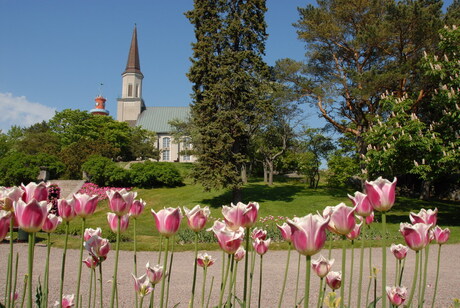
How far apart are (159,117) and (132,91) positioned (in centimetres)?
872

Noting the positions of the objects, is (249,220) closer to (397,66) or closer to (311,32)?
(397,66)

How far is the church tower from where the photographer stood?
217 ft

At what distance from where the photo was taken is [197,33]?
19891 millimetres

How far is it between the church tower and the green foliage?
38.4 meters

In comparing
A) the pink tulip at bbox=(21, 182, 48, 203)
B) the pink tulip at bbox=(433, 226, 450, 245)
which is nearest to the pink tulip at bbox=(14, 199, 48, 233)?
the pink tulip at bbox=(21, 182, 48, 203)

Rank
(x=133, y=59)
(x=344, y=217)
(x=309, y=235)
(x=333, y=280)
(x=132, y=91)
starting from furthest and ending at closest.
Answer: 1. (x=133, y=59)
2. (x=132, y=91)
3. (x=333, y=280)
4. (x=344, y=217)
5. (x=309, y=235)

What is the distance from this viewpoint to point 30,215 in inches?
52.8

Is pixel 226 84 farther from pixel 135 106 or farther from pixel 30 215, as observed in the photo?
pixel 135 106

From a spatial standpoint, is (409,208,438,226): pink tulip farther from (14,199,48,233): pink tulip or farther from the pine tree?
the pine tree

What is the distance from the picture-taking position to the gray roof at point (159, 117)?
60.5m

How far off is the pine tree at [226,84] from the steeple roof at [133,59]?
164 ft

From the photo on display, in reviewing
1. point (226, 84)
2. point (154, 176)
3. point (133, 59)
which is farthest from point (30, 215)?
point (133, 59)

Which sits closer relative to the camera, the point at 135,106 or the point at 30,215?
the point at 30,215

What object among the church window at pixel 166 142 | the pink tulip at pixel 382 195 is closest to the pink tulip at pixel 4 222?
the pink tulip at pixel 382 195
